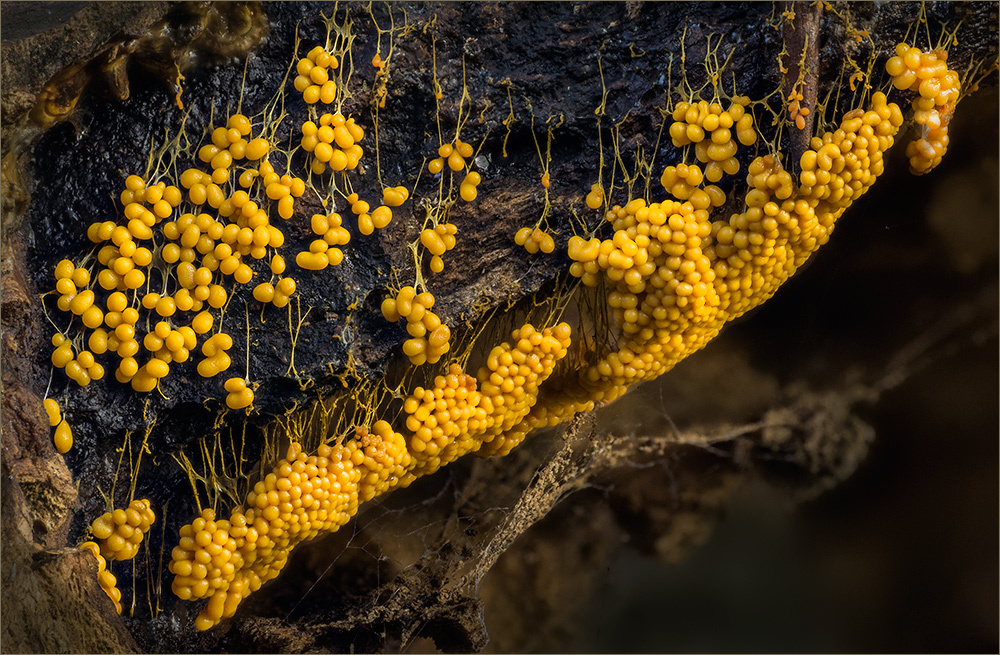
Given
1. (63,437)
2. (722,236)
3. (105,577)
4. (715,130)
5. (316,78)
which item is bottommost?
(105,577)

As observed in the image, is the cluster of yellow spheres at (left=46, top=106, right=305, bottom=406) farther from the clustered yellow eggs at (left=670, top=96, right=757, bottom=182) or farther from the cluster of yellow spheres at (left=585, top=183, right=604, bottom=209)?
the clustered yellow eggs at (left=670, top=96, right=757, bottom=182)

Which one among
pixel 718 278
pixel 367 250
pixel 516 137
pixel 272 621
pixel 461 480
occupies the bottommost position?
pixel 272 621

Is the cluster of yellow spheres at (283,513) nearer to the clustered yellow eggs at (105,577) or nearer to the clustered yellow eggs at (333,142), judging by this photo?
the clustered yellow eggs at (105,577)

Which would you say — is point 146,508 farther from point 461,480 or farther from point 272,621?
point 461,480

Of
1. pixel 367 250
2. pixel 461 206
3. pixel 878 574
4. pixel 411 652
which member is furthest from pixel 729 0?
pixel 411 652

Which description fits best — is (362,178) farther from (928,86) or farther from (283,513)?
(928,86)

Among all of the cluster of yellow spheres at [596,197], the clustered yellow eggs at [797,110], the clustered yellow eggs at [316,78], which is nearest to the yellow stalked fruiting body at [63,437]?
the clustered yellow eggs at [316,78]

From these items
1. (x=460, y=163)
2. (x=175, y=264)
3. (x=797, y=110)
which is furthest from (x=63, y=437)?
(x=797, y=110)
